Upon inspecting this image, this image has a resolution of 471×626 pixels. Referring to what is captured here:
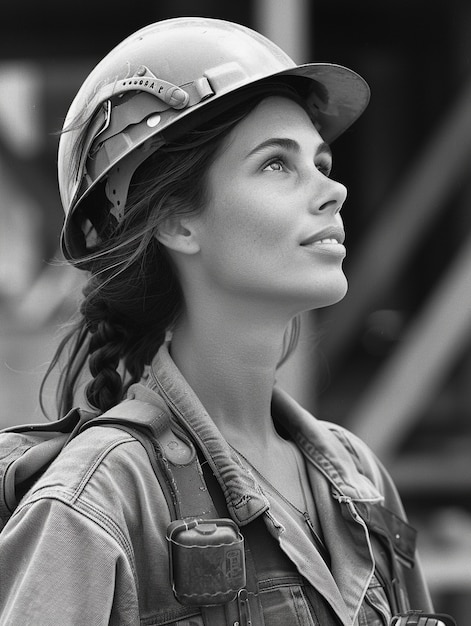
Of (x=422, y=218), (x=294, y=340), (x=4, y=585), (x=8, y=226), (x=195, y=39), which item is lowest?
(x=4, y=585)

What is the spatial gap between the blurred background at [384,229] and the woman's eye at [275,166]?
3173mm

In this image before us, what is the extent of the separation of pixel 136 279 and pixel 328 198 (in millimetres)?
453

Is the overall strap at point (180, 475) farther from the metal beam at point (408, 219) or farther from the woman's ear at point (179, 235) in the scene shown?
the metal beam at point (408, 219)

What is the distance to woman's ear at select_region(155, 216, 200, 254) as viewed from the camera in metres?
2.28

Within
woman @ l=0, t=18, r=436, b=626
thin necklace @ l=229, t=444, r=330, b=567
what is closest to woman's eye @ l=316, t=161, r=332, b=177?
woman @ l=0, t=18, r=436, b=626

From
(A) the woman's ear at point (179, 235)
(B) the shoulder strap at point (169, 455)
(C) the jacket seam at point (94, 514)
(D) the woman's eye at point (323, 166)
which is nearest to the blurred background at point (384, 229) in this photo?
(D) the woman's eye at point (323, 166)

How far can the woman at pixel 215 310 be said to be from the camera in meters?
1.97

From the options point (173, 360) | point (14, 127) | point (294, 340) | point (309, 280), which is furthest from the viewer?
point (14, 127)

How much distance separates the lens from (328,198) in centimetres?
222

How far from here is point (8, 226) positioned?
15086 millimetres

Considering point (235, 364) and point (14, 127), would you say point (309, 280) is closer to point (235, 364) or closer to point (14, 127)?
point (235, 364)

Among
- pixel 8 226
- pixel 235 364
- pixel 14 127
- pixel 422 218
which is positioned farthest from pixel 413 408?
pixel 8 226

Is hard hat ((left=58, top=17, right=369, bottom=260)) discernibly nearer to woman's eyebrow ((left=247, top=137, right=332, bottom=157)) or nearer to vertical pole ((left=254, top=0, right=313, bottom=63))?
woman's eyebrow ((left=247, top=137, right=332, bottom=157))

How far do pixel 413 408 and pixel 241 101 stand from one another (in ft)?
13.5
